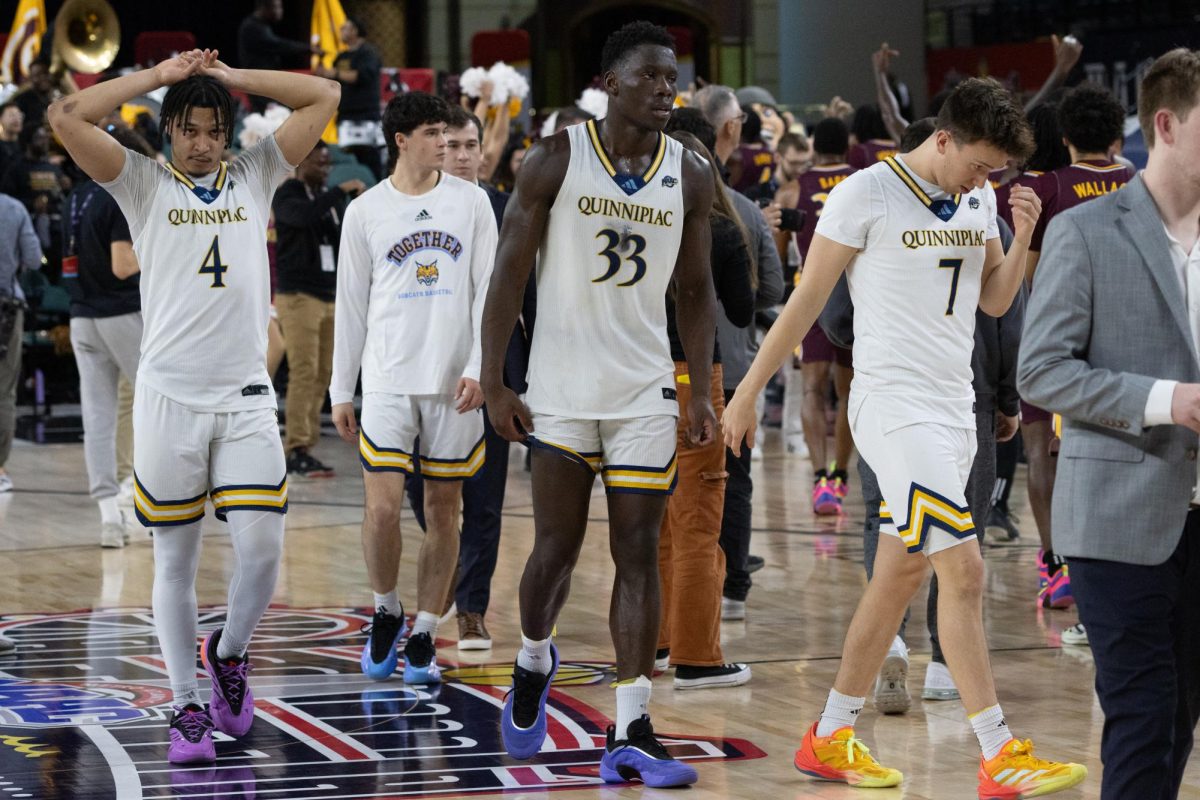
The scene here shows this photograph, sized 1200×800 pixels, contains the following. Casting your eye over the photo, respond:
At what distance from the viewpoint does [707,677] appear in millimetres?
5738

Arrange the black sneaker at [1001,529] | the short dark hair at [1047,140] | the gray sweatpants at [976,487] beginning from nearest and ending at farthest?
the gray sweatpants at [976,487] < the short dark hair at [1047,140] < the black sneaker at [1001,529]

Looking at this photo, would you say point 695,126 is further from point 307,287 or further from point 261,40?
point 261,40

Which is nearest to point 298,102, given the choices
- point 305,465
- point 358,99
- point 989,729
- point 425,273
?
point 425,273

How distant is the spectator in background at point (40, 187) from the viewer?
1421 cm

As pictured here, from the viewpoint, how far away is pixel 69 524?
9359mm

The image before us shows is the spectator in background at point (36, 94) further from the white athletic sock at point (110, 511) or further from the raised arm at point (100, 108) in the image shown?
the raised arm at point (100, 108)

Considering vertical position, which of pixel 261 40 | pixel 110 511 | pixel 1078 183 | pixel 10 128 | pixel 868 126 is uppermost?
pixel 261 40

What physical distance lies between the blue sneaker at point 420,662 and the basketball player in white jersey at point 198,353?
836 millimetres

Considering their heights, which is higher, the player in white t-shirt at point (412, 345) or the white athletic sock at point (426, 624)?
the player in white t-shirt at point (412, 345)

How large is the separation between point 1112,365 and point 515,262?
5.88 ft

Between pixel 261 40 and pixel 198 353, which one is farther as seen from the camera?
pixel 261 40

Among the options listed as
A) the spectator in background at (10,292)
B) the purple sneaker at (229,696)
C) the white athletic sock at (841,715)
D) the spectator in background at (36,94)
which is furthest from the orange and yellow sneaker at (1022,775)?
the spectator in background at (36,94)

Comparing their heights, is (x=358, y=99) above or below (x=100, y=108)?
above

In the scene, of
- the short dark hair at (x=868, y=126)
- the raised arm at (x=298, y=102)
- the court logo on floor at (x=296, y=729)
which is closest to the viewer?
the court logo on floor at (x=296, y=729)
